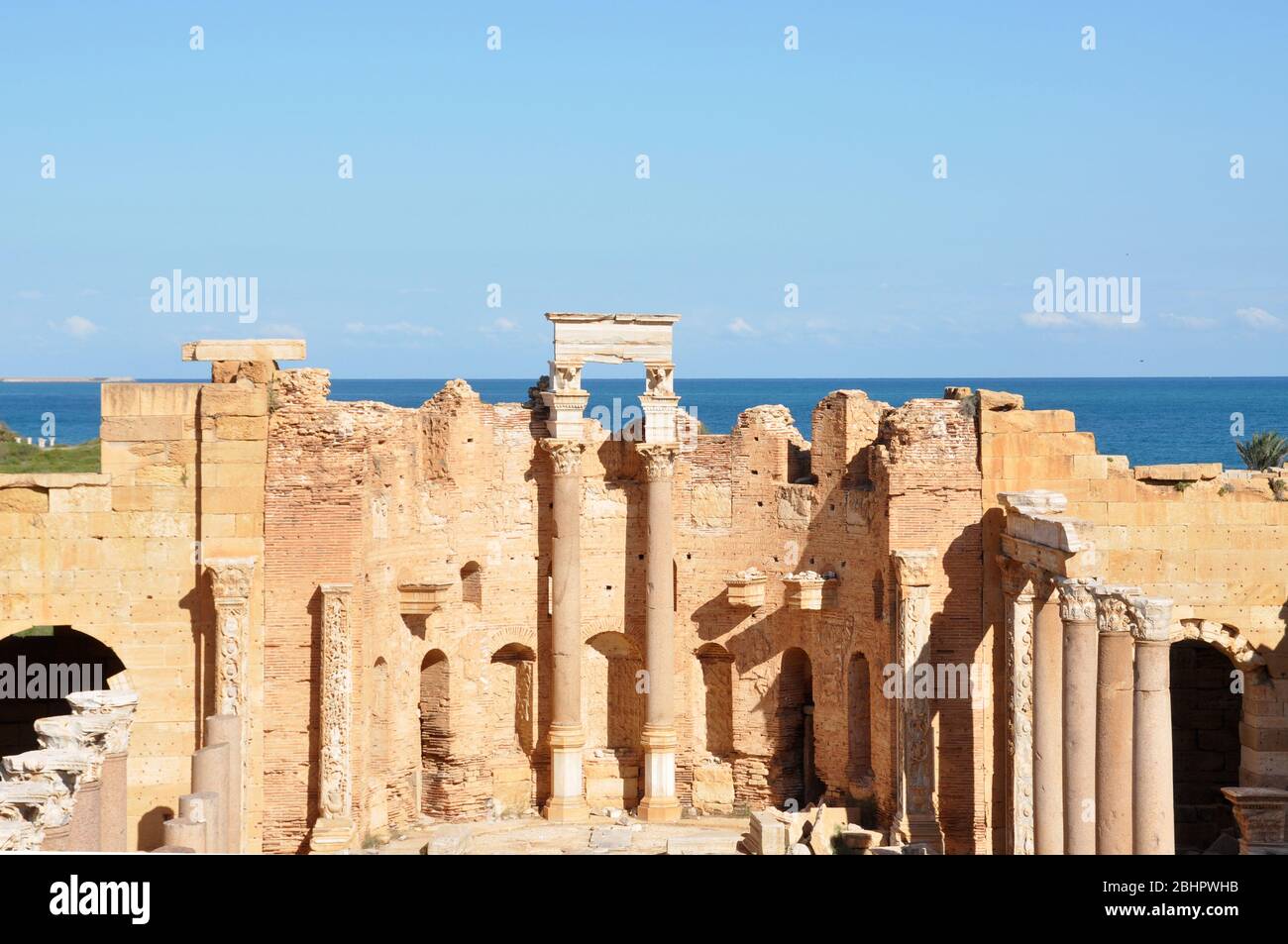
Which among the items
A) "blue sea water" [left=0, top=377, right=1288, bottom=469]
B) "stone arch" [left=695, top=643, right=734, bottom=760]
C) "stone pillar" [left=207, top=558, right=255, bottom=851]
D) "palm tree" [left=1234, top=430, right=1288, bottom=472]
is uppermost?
"blue sea water" [left=0, top=377, right=1288, bottom=469]

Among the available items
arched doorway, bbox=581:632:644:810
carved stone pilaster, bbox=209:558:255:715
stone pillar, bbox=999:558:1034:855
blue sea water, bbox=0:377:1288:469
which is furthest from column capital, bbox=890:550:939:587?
blue sea water, bbox=0:377:1288:469

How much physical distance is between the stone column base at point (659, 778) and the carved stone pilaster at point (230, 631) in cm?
704

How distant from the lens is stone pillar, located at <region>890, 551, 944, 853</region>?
25.8 meters

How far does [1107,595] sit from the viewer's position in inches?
778

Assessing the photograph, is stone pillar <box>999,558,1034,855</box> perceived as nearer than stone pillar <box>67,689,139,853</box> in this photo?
No

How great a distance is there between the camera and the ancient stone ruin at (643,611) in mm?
24516

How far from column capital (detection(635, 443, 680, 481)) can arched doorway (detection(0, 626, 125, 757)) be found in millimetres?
8697

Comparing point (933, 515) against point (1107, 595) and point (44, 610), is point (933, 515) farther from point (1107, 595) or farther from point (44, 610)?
point (44, 610)

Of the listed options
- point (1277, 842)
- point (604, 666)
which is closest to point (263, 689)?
point (604, 666)

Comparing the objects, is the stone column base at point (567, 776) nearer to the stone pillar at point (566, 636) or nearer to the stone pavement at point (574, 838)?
the stone pillar at point (566, 636)

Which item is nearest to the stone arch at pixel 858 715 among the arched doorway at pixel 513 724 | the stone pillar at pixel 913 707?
the stone pillar at pixel 913 707

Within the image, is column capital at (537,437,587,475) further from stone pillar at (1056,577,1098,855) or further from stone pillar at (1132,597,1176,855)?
stone pillar at (1132,597,1176,855)

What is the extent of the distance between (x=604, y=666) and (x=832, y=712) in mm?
4135

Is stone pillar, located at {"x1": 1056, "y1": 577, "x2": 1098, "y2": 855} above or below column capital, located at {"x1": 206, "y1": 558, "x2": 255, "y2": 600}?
below
